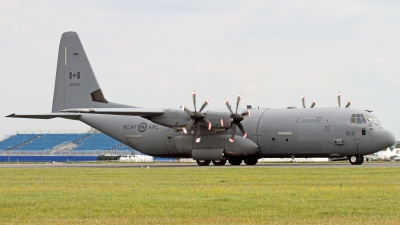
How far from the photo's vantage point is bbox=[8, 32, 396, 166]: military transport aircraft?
166 feet

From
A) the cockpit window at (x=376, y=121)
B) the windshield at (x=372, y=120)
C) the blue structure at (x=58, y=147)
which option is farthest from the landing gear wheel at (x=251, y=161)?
the blue structure at (x=58, y=147)

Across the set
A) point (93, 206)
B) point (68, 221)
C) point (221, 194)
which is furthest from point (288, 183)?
point (68, 221)

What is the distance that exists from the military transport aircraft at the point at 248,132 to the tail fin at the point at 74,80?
11.4 feet

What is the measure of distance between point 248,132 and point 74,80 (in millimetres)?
17952

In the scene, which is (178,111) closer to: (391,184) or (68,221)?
(391,184)

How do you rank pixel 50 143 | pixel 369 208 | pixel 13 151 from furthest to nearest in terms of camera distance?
pixel 50 143
pixel 13 151
pixel 369 208

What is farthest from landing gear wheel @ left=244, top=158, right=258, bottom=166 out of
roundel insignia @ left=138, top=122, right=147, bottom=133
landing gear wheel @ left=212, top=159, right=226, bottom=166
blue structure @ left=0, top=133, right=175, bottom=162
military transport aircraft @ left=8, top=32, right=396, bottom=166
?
blue structure @ left=0, top=133, right=175, bottom=162

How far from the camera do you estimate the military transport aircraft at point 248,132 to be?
50.6 m

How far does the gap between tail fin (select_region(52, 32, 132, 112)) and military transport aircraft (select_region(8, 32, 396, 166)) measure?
3490 mm

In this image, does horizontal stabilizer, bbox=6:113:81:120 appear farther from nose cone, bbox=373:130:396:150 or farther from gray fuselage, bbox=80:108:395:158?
nose cone, bbox=373:130:396:150

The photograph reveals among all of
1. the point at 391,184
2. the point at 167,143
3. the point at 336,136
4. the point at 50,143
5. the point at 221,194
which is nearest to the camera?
the point at 221,194

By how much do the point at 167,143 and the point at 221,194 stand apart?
32427mm

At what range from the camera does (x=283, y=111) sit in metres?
53.3

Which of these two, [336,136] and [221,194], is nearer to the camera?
[221,194]
